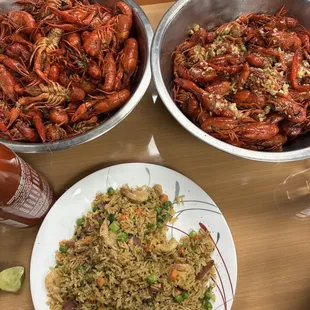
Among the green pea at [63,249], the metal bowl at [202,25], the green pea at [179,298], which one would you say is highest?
the metal bowl at [202,25]

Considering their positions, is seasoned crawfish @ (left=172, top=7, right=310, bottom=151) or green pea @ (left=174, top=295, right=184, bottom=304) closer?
green pea @ (left=174, top=295, right=184, bottom=304)

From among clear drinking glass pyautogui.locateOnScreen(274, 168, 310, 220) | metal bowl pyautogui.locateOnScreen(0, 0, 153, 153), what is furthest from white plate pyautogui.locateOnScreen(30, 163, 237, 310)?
clear drinking glass pyautogui.locateOnScreen(274, 168, 310, 220)

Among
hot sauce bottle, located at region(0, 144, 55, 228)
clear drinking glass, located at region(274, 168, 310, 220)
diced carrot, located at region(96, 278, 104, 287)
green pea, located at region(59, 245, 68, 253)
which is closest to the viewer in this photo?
hot sauce bottle, located at region(0, 144, 55, 228)

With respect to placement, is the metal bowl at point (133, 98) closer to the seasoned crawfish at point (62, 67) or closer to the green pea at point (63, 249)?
the seasoned crawfish at point (62, 67)

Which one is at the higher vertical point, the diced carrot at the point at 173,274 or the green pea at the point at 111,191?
the green pea at the point at 111,191

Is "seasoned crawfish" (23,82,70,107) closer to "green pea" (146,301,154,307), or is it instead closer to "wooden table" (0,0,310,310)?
"wooden table" (0,0,310,310)

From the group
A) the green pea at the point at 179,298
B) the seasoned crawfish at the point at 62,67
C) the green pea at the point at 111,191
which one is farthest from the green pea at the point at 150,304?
the seasoned crawfish at the point at 62,67

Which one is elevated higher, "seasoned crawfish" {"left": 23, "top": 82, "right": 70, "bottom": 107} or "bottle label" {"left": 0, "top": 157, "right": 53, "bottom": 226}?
"seasoned crawfish" {"left": 23, "top": 82, "right": 70, "bottom": 107}

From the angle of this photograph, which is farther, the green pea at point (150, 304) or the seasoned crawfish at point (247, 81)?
the seasoned crawfish at point (247, 81)
